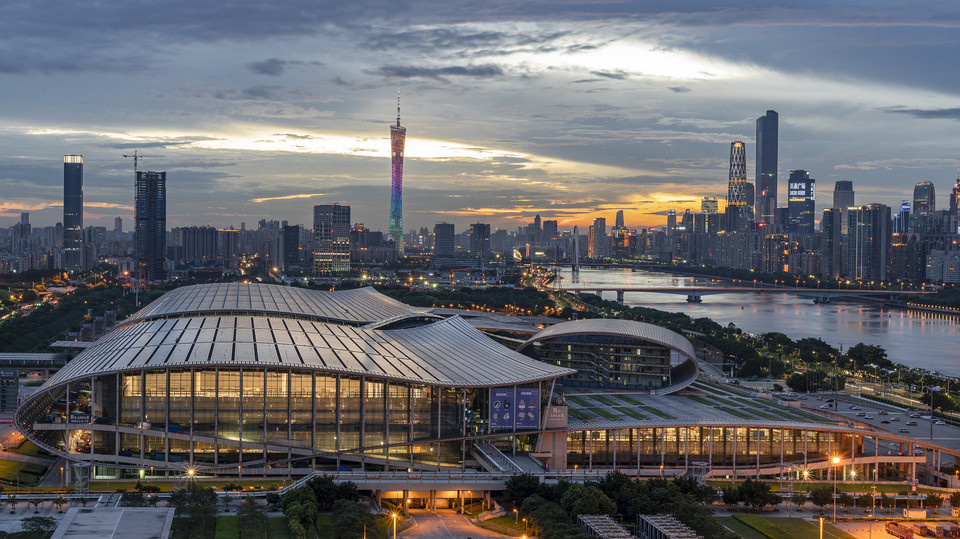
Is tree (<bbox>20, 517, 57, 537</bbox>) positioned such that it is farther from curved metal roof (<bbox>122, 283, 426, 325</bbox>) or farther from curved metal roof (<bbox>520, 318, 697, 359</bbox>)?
curved metal roof (<bbox>520, 318, 697, 359</bbox>)

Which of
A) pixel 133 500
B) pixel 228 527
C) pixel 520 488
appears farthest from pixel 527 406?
pixel 133 500

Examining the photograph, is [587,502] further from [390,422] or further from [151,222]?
[151,222]

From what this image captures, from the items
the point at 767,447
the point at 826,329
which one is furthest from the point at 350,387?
the point at 826,329

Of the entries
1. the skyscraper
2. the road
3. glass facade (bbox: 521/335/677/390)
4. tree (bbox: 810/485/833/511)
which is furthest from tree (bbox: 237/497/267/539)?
the skyscraper

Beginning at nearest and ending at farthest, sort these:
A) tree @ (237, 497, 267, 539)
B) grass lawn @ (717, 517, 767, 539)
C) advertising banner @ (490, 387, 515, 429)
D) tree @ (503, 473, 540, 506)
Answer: tree @ (237, 497, 267, 539)
grass lawn @ (717, 517, 767, 539)
tree @ (503, 473, 540, 506)
advertising banner @ (490, 387, 515, 429)

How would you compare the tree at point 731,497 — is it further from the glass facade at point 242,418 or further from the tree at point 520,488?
the glass facade at point 242,418

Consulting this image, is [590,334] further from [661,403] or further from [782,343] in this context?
[782,343]
